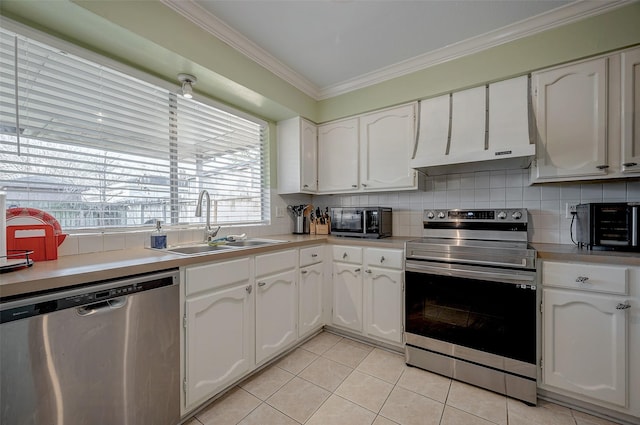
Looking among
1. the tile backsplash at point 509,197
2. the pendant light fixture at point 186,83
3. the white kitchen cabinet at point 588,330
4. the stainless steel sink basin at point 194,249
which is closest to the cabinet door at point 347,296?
the tile backsplash at point 509,197

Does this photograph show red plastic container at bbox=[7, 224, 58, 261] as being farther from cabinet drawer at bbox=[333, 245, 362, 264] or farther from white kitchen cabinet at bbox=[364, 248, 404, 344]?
white kitchen cabinet at bbox=[364, 248, 404, 344]

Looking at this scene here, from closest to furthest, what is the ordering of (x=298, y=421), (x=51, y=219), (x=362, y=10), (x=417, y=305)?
1. (x=51, y=219)
2. (x=298, y=421)
3. (x=362, y=10)
4. (x=417, y=305)

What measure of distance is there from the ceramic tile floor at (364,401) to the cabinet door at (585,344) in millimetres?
178

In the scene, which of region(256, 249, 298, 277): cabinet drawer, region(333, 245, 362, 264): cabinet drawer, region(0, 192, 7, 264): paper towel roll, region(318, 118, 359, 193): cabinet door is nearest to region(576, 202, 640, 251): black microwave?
region(333, 245, 362, 264): cabinet drawer

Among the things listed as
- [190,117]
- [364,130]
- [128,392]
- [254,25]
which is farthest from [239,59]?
[128,392]

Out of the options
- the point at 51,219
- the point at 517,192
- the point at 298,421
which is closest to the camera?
the point at 51,219

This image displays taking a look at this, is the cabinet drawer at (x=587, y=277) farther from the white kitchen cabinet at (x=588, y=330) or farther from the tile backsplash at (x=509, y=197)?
the tile backsplash at (x=509, y=197)

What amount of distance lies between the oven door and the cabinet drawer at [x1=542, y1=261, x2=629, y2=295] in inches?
4.1

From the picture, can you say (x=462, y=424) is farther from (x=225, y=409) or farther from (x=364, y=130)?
(x=364, y=130)

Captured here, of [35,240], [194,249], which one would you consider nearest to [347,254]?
[194,249]

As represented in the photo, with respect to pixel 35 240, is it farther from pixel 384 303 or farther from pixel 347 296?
pixel 384 303

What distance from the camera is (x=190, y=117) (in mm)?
2059

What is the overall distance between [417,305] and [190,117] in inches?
88.5

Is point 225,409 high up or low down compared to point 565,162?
down
